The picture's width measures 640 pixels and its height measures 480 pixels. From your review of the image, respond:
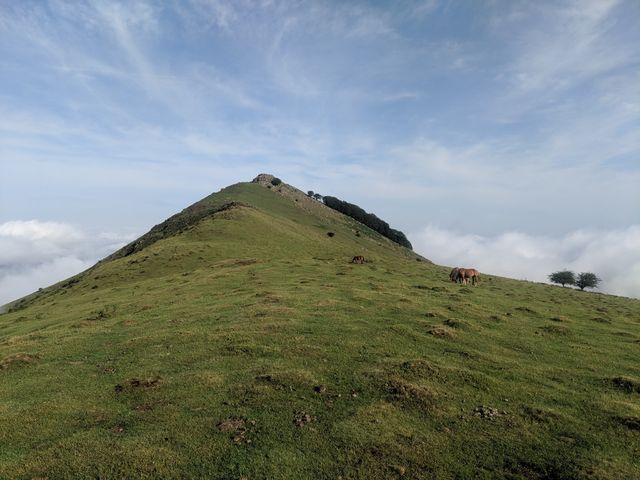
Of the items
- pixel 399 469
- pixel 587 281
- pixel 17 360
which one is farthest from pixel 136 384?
pixel 587 281

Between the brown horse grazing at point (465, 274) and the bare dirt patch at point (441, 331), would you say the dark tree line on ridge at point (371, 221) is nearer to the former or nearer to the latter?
the brown horse grazing at point (465, 274)

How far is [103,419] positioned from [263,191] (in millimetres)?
117630

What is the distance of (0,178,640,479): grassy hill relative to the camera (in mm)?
10805

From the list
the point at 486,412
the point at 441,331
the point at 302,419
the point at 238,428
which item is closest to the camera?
the point at 238,428

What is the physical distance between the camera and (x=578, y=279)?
292 feet

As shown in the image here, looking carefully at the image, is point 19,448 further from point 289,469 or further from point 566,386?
point 566,386

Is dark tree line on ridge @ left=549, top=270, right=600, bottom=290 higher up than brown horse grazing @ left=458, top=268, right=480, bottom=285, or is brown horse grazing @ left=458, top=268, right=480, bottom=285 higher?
dark tree line on ridge @ left=549, top=270, right=600, bottom=290

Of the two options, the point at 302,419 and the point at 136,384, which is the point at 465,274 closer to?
the point at 302,419

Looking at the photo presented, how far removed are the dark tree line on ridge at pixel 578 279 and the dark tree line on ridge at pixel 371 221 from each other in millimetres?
63462

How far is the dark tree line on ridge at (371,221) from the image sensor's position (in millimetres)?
154250

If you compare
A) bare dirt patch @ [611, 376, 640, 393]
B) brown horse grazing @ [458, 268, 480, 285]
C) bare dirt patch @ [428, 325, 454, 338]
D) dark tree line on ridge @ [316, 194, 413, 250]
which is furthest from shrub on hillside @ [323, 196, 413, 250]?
bare dirt patch @ [611, 376, 640, 393]

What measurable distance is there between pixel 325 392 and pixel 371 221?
144274 millimetres

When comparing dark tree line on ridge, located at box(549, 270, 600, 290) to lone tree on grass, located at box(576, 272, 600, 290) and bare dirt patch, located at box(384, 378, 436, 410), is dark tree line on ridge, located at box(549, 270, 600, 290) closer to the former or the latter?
lone tree on grass, located at box(576, 272, 600, 290)

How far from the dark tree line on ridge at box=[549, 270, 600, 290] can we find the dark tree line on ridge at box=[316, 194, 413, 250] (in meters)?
63.5
